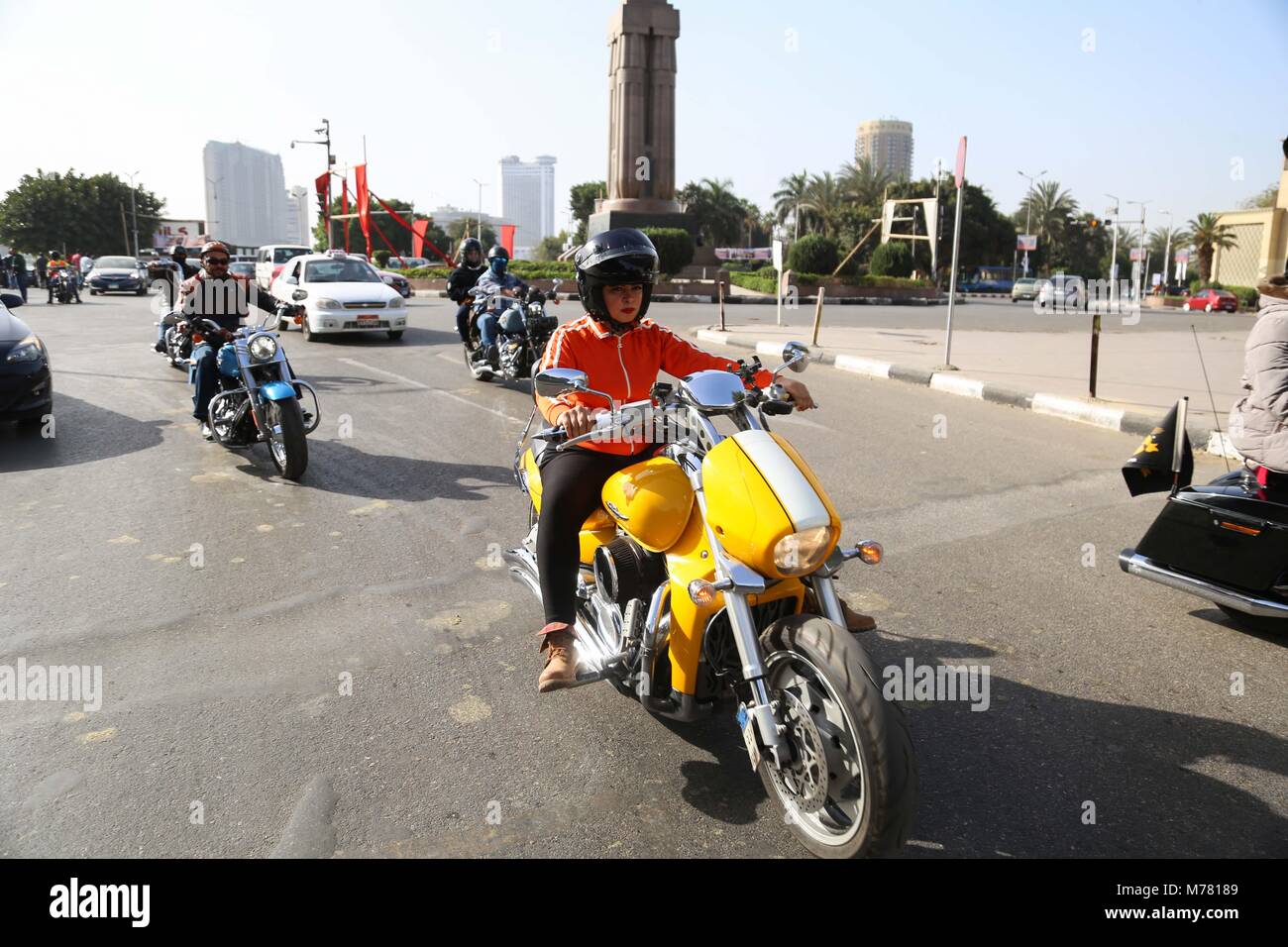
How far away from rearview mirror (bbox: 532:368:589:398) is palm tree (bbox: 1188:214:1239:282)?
2681 inches

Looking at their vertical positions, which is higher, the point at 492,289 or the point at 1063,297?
the point at 1063,297

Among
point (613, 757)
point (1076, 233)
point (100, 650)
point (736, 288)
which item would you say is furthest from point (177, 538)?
point (1076, 233)

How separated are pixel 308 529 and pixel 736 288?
35385 mm

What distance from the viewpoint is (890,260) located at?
4034cm

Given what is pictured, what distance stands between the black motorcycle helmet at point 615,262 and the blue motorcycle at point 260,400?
4.23 meters

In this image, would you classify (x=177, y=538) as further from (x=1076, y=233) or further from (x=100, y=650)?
(x=1076, y=233)

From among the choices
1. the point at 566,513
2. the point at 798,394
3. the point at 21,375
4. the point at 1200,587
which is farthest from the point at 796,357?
the point at 21,375

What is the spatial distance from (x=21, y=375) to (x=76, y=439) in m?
0.68

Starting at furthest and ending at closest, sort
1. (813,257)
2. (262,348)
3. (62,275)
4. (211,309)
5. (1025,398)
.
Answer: (813,257) < (62,275) < (1025,398) < (211,309) < (262,348)

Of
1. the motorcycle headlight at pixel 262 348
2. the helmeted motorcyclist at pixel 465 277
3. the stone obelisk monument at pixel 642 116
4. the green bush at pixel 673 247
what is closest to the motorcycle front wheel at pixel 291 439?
the motorcycle headlight at pixel 262 348

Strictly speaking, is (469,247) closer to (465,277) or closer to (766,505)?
(465,277)

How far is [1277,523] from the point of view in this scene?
411 centimetres

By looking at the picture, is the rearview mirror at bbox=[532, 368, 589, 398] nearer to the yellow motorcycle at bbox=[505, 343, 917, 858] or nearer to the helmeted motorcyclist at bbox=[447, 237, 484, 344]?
the yellow motorcycle at bbox=[505, 343, 917, 858]
